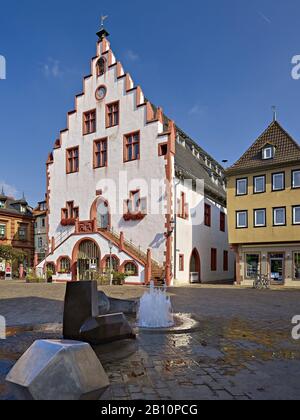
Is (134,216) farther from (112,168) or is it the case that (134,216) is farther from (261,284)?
(261,284)

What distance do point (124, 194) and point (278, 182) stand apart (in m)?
12.1

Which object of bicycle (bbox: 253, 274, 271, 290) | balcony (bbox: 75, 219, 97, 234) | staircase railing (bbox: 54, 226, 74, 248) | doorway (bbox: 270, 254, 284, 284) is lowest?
bicycle (bbox: 253, 274, 271, 290)

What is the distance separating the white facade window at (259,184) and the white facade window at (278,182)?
76 cm

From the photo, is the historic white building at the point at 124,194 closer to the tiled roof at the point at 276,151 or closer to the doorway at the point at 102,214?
the doorway at the point at 102,214

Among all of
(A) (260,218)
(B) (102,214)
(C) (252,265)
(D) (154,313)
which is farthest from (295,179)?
(D) (154,313)

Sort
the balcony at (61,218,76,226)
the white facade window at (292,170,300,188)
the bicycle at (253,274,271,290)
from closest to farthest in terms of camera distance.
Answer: the bicycle at (253,274,271,290), the white facade window at (292,170,300,188), the balcony at (61,218,76,226)

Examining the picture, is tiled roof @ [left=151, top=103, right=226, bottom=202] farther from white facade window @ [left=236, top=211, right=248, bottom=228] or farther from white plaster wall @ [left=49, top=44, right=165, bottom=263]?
white facade window @ [left=236, top=211, right=248, bottom=228]

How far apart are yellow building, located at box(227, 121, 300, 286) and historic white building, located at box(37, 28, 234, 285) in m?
4.37

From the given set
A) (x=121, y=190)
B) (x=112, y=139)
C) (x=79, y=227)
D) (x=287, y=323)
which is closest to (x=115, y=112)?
(x=112, y=139)

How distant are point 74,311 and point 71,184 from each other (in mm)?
29298

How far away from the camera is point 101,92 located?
34000 mm

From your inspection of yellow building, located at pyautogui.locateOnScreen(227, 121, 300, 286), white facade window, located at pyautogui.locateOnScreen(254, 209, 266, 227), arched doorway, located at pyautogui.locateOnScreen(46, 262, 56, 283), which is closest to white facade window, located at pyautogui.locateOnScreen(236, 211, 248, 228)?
yellow building, located at pyautogui.locateOnScreen(227, 121, 300, 286)

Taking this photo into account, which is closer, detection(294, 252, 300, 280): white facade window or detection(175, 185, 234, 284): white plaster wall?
detection(294, 252, 300, 280): white facade window

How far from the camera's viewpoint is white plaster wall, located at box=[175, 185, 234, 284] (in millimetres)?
30625
